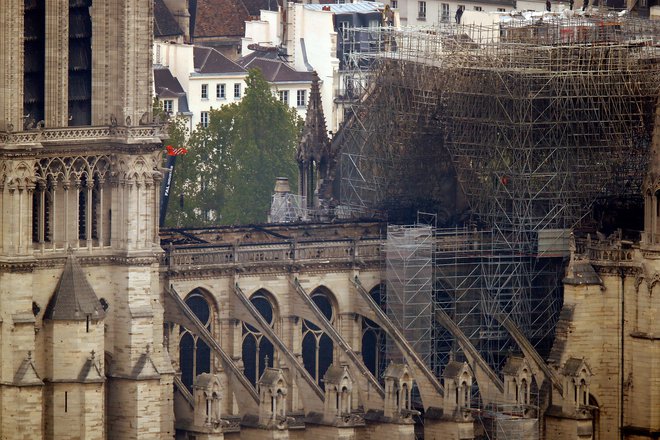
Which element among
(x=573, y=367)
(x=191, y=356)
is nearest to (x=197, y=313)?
(x=191, y=356)

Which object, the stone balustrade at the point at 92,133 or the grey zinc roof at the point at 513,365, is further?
the grey zinc roof at the point at 513,365

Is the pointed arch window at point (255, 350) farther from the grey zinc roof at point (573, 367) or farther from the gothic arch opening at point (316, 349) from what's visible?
the grey zinc roof at point (573, 367)

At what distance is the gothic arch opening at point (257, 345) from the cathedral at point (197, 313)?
0.09m

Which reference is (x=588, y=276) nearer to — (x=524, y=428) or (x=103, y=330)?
(x=524, y=428)

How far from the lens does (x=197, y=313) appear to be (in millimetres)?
183000

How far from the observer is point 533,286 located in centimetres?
19112

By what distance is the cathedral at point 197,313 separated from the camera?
17212cm

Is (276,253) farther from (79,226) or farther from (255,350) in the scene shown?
(79,226)

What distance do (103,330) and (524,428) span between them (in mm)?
20944

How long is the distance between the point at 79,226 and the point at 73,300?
158 inches

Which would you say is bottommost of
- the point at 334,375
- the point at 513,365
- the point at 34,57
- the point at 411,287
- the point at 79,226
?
the point at 334,375

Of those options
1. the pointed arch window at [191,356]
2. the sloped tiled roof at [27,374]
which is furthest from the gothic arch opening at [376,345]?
the sloped tiled roof at [27,374]

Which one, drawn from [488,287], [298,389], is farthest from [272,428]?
[488,287]

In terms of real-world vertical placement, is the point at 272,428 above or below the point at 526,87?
below
